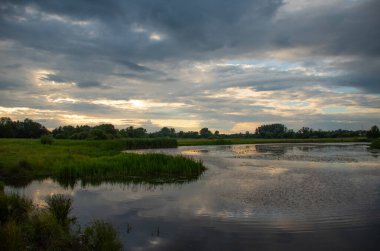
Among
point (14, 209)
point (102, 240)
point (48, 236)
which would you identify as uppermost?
point (14, 209)

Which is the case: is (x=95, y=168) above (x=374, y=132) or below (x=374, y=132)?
below

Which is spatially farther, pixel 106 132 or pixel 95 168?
pixel 106 132

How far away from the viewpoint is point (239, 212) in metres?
13.7

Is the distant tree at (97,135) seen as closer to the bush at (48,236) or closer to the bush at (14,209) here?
the bush at (14,209)

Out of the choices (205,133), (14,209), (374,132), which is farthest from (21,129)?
(374,132)

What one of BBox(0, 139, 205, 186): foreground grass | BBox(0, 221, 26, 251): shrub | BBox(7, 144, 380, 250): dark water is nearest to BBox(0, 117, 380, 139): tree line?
BBox(0, 139, 205, 186): foreground grass

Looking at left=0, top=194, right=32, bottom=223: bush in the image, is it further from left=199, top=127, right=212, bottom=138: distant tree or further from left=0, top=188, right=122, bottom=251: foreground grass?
left=199, top=127, right=212, bottom=138: distant tree

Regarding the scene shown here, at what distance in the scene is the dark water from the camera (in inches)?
398

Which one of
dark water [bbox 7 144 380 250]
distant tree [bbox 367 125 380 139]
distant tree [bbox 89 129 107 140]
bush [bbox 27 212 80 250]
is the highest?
distant tree [bbox 367 125 380 139]

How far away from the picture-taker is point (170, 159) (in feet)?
92.9

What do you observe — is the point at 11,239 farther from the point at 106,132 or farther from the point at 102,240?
the point at 106,132

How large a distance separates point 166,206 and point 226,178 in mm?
9680

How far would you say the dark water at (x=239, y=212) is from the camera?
398 inches

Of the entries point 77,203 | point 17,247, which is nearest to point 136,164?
point 77,203
